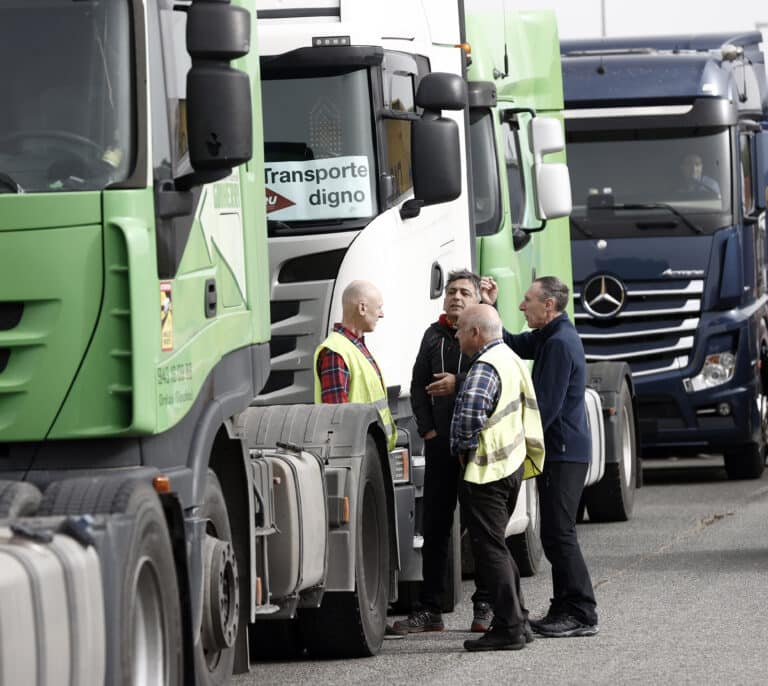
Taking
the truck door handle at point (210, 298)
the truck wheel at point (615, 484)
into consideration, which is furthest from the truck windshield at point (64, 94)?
the truck wheel at point (615, 484)

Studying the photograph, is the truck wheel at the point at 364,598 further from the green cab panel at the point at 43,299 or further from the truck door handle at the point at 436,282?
the green cab panel at the point at 43,299

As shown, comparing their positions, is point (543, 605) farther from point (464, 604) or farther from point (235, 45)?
point (235, 45)

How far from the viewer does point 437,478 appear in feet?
35.7

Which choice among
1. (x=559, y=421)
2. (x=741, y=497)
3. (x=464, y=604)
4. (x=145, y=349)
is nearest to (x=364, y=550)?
(x=559, y=421)

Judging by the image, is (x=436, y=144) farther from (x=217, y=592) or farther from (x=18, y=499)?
(x=18, y=499)

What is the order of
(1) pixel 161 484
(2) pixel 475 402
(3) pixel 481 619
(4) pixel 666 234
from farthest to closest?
(4) pixel 666 234 → (3) pixel 481 619 → (2) pixel 475 402 → (1) pixel 161 484

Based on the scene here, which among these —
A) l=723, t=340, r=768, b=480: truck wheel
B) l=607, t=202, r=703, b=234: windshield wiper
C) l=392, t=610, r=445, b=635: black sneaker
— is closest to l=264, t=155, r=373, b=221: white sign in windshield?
l=392, t=610, r=445, b=635: black sneaker

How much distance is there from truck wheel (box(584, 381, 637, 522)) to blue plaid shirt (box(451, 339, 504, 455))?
6.74 m

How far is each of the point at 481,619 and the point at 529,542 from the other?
2.54 m

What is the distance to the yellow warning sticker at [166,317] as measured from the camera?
7.15m

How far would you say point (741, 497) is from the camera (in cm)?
1841

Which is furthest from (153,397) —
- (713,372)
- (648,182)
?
(713,372)

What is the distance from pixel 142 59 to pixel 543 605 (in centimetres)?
549

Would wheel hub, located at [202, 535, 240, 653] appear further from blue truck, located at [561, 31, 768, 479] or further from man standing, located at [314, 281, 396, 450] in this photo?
blue truck, located at [561, 31, 768, 479]
